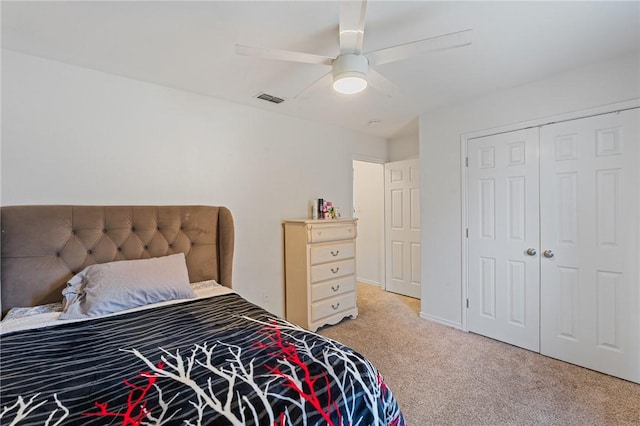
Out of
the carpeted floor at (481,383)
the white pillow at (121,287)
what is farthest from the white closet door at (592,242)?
the white pillow at (121,287)

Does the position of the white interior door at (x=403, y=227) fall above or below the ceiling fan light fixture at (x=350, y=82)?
below

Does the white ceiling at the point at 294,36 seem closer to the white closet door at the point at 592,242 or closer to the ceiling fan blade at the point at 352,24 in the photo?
the ceiling fan blade at the point at 352,24

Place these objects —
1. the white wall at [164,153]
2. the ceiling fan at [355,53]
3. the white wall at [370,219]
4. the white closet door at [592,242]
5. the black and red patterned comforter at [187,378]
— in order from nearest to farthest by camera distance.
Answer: the black and red patterned comforter at [187,378]
the ceiling fan at [355,53]
the white wall at [164,153]
the white closet door at [592,242]
the white wall at [370,219]

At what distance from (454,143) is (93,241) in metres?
3.33

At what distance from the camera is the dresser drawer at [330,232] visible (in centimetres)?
298

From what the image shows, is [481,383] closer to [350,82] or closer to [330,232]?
[330,232]

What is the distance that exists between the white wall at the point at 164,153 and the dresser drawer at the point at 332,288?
1.55 feet

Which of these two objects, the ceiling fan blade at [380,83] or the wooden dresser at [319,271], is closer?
the ceiling fan blade at [380,83]

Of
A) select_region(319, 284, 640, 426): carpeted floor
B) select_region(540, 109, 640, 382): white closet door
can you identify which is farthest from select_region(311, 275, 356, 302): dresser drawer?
select_region(540, 109, 640, 382): white closet door

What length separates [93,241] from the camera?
2.07m

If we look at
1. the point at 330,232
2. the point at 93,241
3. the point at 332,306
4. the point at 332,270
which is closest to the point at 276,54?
the point at 93,241

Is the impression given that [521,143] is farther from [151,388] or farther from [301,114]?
[151,388]

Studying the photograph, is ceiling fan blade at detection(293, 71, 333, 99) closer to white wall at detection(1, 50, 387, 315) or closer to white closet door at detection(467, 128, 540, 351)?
white wall at detection(1, 50, 387, 315)

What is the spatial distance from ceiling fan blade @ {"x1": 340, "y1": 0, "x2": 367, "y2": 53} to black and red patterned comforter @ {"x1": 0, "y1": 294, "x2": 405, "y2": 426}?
145 cm
